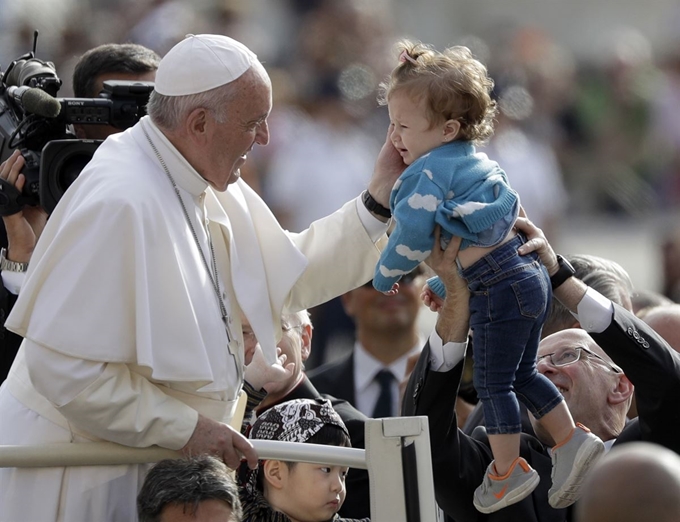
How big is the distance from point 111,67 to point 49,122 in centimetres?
71

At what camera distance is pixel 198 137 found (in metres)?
4.08

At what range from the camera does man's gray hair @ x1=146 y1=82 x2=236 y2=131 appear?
405 centimetres

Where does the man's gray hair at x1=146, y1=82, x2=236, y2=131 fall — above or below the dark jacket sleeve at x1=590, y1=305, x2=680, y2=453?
above

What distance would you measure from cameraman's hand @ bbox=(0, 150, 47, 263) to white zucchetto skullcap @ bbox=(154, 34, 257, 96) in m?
0.79

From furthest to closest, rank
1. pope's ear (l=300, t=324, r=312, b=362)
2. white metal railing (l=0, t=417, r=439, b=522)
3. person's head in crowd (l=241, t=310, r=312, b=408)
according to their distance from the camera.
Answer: pope's ear (l=300, t=324, r=312, b=362) < person's head in crowd (l=241, t=310, r=312, b=408) < white metal railing (l=0, t=417, r=439, b=522)

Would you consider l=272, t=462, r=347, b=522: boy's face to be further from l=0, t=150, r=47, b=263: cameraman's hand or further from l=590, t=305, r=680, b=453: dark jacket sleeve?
l=0, t=150, r=47, b=263: cameraman's hand

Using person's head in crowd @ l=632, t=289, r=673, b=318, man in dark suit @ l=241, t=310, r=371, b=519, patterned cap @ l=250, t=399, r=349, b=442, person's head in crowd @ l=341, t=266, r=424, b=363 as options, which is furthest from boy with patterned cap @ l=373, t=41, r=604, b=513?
person's head in crowd @ l=341, t=266, r=424, b=363

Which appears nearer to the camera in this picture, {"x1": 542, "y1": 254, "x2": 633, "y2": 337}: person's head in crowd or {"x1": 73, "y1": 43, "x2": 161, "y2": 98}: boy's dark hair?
{"x1": 542, "y1": 254, "x2": 633, "y2": 337}: person's head in crowd

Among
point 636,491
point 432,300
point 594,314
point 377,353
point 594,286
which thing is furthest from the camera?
point 377,353

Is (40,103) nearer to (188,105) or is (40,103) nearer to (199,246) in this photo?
(188,105)

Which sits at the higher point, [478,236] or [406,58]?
[406,58]

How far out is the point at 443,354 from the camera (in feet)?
13.9

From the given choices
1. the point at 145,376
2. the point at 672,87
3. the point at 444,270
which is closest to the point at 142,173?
the point at 145,376

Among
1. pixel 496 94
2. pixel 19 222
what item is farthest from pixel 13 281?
pixel 496 94
